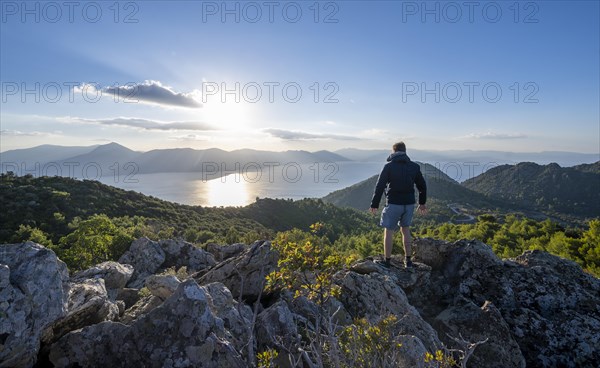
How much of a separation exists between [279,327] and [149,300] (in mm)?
2559

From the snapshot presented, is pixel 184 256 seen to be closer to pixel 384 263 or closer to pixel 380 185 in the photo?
pixel 384 263

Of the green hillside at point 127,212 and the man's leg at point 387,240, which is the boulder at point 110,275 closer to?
the green hillside at point 127,212

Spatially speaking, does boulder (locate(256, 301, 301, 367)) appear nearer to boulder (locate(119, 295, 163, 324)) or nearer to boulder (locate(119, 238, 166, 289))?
boulder (locate(119, 295, 163, 324))

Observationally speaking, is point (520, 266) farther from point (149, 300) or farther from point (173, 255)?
point (173, 255)

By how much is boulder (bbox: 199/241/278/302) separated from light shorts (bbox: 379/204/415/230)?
2.95 metres

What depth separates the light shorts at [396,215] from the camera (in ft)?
26.7

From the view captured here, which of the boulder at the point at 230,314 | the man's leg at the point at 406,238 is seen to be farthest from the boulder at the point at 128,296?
the man's leg at the point at 406,238

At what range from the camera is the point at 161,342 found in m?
4.09

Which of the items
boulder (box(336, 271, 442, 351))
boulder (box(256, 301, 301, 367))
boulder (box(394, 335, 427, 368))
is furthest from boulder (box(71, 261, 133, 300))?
boulder (box(394, 335, 427, 368))

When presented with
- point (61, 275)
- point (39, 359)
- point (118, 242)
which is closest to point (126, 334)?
point (39, 359)

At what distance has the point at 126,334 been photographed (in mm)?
4270

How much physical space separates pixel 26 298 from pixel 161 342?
6.03 ft

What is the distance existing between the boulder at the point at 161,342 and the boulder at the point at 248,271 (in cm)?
250

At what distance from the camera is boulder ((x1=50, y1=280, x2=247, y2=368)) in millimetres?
3988
